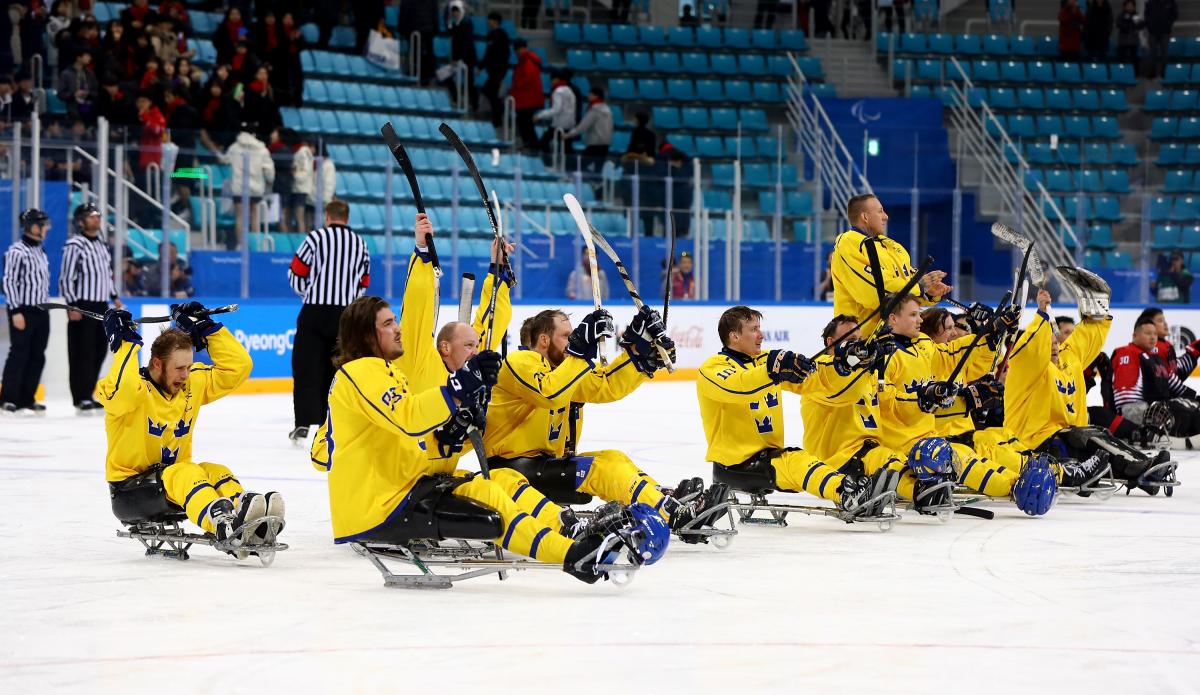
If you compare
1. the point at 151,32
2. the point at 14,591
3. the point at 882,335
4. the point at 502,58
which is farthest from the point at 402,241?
the point at 14,591

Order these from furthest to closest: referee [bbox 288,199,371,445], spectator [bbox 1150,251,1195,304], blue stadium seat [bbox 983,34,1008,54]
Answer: blue stadium seat [bbox 983,34,1008,54]
spectator [bbox 1150,251,1195,304]
referee [bbox 288,199,371,445]

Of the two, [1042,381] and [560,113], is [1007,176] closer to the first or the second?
[560,113]

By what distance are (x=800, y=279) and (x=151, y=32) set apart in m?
6.64

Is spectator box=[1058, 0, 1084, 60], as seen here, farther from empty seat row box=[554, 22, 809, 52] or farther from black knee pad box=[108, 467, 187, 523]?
black knee pad box=[108, 467, 187, 523]

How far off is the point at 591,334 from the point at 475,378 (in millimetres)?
815

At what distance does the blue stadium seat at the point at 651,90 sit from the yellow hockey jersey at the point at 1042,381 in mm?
Result: 13104

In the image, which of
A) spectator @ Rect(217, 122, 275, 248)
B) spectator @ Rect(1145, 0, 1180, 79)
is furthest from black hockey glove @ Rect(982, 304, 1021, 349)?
spectator @ Rect(1145, 0, 1180, 79)

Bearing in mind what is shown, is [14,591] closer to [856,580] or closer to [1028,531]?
[856,580]

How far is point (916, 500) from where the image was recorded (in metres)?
6.31

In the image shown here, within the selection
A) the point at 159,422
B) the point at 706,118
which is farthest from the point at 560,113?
the point at 159,422

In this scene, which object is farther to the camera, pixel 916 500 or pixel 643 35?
pixel 643 35

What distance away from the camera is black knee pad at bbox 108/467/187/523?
17.3 ft

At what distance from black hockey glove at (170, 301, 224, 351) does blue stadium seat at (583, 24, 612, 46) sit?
15.8 metres

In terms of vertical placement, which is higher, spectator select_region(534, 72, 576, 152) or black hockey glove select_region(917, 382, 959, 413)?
spectator select_region(534, 72, 576, 152)
